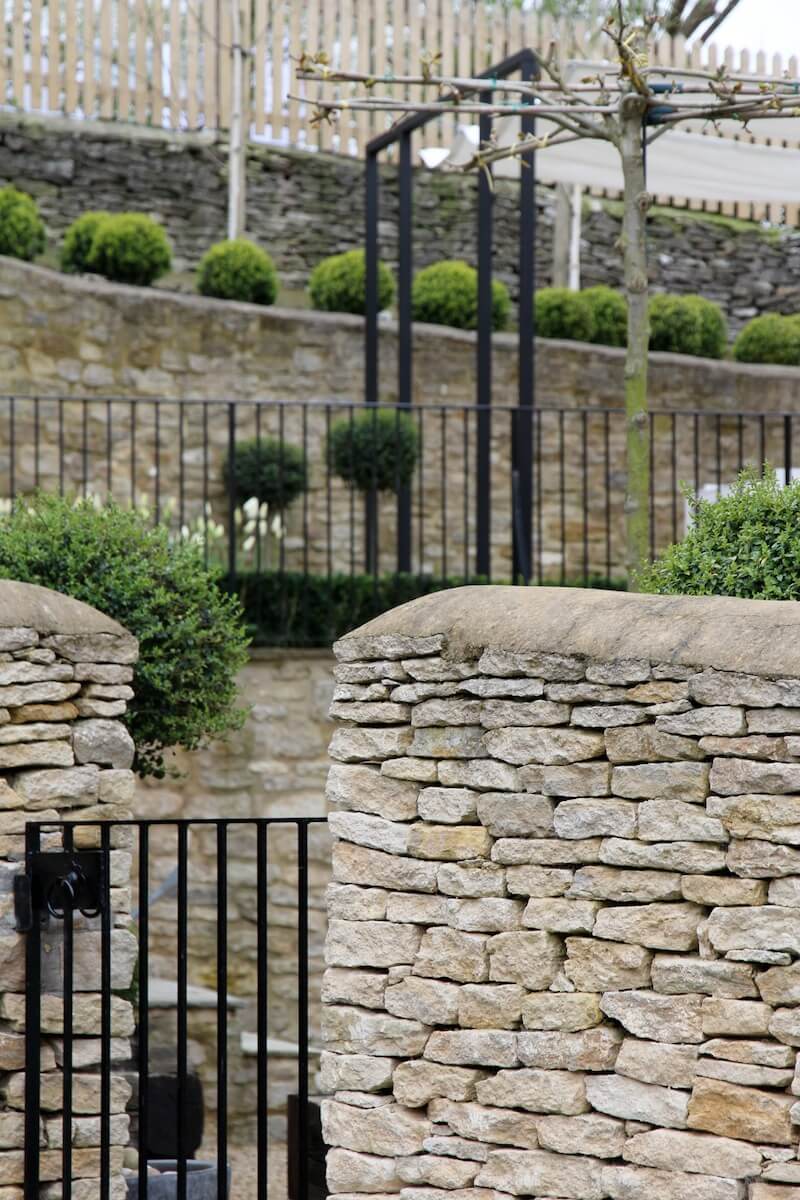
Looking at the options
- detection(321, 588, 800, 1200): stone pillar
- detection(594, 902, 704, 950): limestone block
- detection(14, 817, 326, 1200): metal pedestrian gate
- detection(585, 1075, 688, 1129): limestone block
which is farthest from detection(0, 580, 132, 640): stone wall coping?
detection(585, 1075, 688, 1129): limestone block

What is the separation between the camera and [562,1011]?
11.1 ft

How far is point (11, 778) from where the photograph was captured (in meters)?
4.30

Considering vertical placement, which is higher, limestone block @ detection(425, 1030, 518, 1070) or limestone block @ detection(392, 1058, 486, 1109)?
limestone block @ detection(425, 1030, 518, 1070)

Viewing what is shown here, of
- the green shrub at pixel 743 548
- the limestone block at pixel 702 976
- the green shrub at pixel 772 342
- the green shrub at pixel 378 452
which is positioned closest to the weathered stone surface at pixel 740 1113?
the limestone block at pixel 702 976

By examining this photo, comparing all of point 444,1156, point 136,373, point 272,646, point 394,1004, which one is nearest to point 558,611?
point 394,1004

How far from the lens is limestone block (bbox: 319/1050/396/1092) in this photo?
144 inches

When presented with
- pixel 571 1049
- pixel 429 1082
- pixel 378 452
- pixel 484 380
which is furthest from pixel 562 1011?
pixel 378 452

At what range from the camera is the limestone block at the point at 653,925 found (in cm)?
323

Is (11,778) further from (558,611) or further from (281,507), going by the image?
(281,507)

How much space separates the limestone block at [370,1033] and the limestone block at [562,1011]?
11.5 inches

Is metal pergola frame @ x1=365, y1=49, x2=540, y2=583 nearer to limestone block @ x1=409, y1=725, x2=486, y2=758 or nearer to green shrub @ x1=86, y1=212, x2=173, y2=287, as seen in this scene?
green shrub @ x1=86, y1=212, x2=173, y2=287

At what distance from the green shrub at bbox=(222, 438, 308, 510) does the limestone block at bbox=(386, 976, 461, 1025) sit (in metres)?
6.52

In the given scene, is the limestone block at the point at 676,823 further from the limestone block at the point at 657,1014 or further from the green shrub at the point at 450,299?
the green shrub at the point at 450,299

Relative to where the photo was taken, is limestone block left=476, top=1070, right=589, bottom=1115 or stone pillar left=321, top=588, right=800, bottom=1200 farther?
limestone block left=476, top=1070, right=589, bottom=1115
